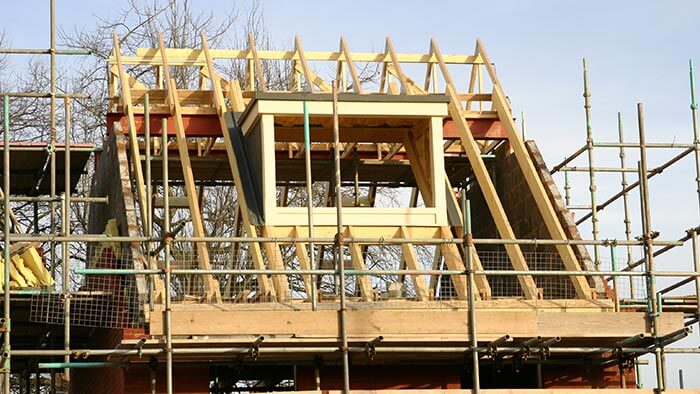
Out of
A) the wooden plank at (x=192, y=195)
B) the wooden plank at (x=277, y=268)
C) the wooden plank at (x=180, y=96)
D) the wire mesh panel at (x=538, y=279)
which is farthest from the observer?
the wooden plank at (x=180, y=96)

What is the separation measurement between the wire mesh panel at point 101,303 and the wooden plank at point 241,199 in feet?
6.09

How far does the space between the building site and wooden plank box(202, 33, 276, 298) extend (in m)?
0.04

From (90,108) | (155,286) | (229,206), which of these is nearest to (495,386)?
(155,286)

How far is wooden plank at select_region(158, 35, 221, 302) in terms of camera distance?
23.0 meters

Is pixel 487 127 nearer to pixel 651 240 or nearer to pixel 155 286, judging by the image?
pixel 651 240

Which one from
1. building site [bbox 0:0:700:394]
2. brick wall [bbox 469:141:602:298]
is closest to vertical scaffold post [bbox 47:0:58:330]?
building site [bbox 0:0:700:394]

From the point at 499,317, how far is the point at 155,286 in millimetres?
4831

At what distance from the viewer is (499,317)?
21.9 metres

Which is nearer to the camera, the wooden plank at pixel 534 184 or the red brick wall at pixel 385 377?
the red brick wall at pixel 385 377

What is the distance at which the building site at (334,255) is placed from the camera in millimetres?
21625

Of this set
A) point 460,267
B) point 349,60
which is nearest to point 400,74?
point 349,60

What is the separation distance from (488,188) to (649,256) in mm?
4095

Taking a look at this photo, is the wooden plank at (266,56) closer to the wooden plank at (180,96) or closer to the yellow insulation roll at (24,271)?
the wooden plank at (180,96)

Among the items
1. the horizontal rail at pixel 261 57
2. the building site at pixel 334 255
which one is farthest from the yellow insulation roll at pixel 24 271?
the horizontal rail at pixel 261 57
